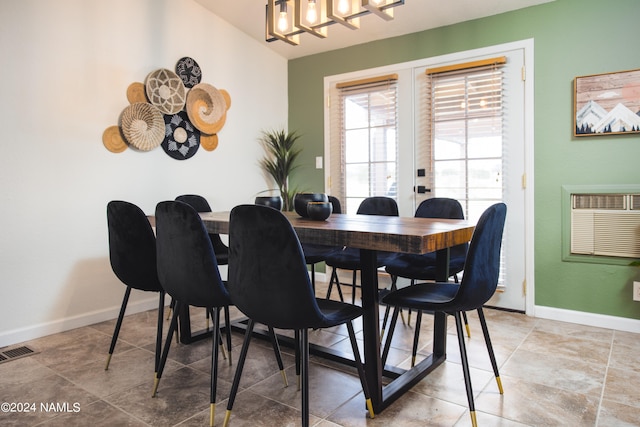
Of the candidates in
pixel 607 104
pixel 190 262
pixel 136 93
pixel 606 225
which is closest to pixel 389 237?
pixel 190 262

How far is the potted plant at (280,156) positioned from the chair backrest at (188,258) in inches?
98.8

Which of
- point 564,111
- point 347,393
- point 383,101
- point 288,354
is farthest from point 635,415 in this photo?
point 383,101

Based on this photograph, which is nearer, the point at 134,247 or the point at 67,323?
the point at 134,247

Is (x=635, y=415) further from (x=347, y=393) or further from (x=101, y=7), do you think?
(x=101, y=7)

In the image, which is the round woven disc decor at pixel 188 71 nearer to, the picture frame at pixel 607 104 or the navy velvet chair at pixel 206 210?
the navy velvet chair at pixel 206 210

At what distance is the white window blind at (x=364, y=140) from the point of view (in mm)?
4039

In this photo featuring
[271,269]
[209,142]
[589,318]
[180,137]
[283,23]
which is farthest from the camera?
[209,142]

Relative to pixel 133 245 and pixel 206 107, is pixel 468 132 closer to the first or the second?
pixel 206 107

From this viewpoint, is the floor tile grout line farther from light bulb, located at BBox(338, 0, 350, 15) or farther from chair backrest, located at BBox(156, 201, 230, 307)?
light bulb, located at BBox(338, 0, 350, 15)

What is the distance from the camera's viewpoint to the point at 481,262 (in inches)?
69.7

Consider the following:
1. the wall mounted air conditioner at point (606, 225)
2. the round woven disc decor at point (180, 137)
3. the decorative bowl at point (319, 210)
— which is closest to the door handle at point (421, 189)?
the wall mounted air conditioner at point (606, 225)

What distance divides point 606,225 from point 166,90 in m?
3.48

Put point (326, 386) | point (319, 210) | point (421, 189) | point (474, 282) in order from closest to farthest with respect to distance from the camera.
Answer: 1. point (474, 282)
2. point (326, 386)
3. point (319, 210)
4. point (421, 189)

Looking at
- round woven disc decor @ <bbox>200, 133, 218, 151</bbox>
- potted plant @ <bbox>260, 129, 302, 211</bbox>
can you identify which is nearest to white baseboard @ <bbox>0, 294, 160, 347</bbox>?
round woven disc decor @ <bbox>200, 133, 218, 151</bbox>
